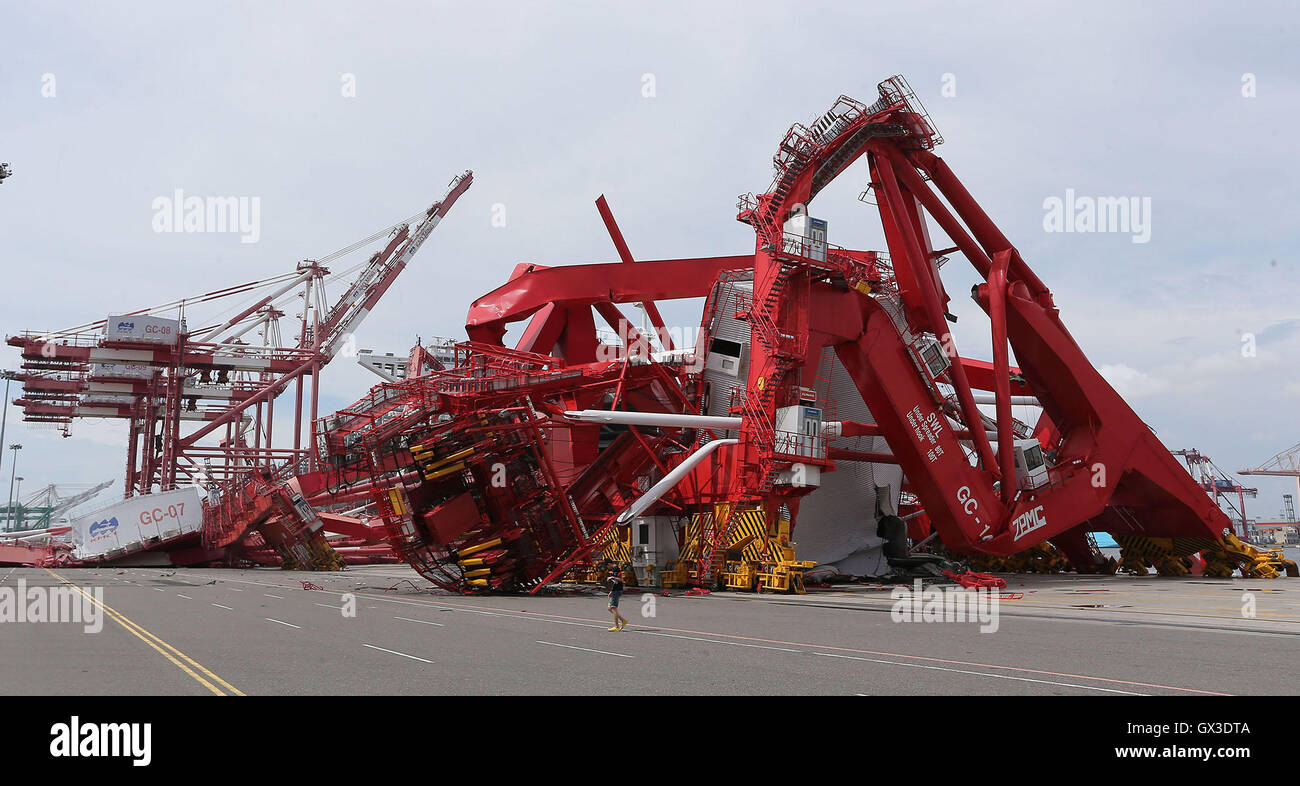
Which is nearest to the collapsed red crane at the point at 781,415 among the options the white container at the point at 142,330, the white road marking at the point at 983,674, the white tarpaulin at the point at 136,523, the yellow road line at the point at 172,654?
the yellow road line at the point at 172,654

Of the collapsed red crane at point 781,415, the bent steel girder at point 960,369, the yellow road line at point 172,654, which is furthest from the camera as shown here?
the bent steel girder at point 960,369

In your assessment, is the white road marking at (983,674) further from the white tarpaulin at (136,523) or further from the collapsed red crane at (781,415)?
the white tarpaulin at (136,523)

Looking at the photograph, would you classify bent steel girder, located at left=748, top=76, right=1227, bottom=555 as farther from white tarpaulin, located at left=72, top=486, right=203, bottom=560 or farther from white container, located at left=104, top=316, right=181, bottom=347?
white container, located at left=104, top=316, right=181, bottom=347

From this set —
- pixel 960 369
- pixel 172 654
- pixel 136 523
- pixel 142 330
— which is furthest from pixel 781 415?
pixel 142 330

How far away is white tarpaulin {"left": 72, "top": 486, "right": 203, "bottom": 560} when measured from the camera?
57000mm

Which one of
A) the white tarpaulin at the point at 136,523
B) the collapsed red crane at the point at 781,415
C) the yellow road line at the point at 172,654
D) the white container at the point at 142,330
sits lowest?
the white tarpaulin at the point at 136,523

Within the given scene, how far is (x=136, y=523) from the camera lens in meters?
57.5

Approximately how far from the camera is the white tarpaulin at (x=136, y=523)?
57000 mm

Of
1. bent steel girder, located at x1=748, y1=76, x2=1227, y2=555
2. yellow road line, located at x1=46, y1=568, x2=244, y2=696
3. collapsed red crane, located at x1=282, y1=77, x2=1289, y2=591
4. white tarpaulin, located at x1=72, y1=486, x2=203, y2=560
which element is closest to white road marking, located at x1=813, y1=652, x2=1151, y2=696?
yellow road line, located at x1=46, y1=568, x2=244, y2=696

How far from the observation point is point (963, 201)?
3653 centimetres

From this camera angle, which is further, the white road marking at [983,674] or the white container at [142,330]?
the white container at [142,330]

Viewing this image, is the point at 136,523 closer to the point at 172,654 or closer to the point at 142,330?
the point at 142,330

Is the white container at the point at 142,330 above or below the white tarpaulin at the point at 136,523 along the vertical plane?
above
